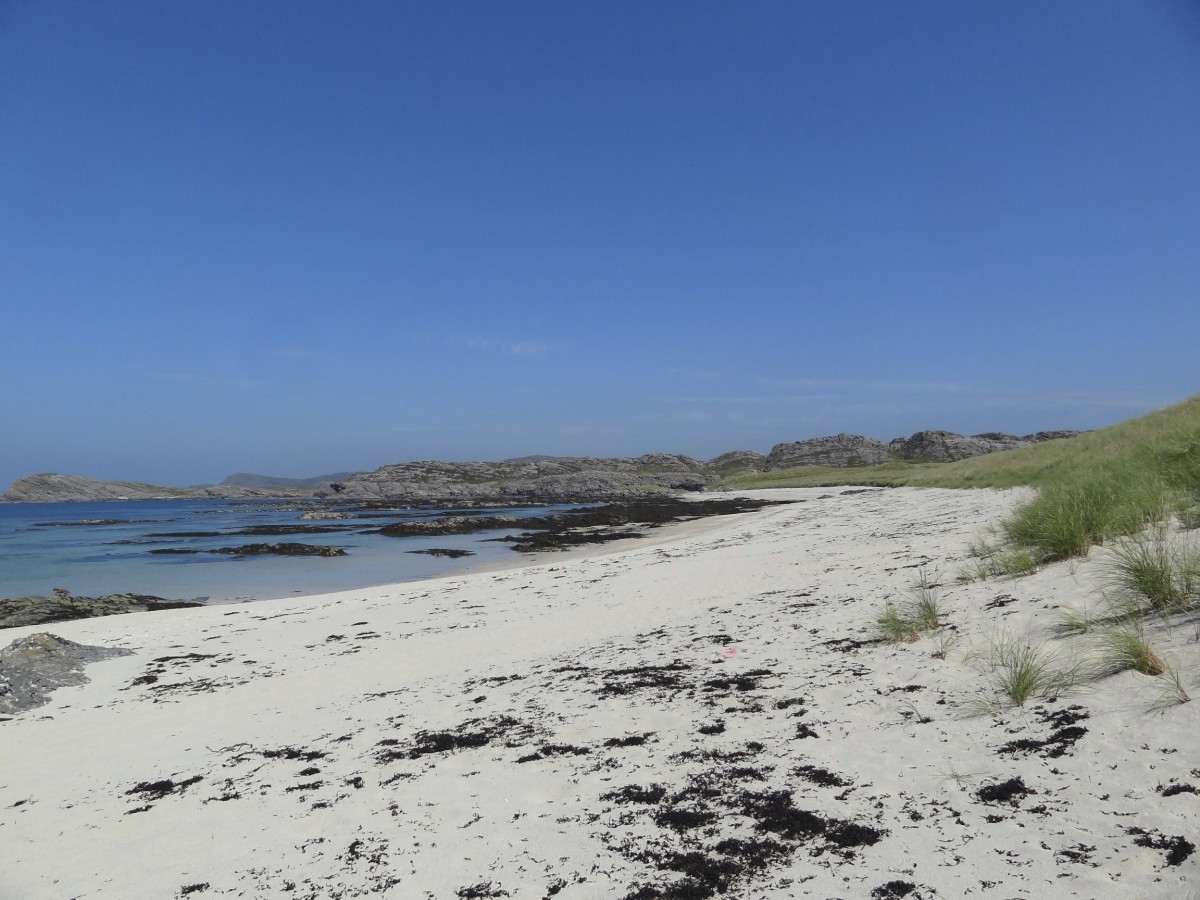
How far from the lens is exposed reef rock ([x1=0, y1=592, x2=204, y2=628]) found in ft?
56.6

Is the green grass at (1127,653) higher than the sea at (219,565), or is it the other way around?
the green grass at (1127,653)

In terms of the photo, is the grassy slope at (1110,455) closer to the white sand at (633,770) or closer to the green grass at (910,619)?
the white sand at (633,770)

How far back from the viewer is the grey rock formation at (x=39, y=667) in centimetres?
920

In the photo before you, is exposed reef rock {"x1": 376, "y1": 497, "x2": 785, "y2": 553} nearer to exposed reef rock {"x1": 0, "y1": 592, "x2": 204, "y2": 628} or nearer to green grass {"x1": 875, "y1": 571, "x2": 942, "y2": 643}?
exposed reef rock {"x1": 0, "y1": 592, "x2": 204, "y2": 628}

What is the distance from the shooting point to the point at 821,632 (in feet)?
24.5

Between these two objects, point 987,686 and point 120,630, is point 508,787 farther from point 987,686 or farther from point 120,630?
point 120,630

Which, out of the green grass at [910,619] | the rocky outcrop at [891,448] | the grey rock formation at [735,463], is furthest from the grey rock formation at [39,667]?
the grey rock formation at [735,463]

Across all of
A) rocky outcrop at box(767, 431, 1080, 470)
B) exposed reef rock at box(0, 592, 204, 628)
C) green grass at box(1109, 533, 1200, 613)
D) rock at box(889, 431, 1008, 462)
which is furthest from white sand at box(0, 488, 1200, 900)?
rock at box(889, 431, 1008, 462)

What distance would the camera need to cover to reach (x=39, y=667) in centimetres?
1034

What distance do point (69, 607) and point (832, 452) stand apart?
461 feet

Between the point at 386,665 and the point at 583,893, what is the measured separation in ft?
23.1

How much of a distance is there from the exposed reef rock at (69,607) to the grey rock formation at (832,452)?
4836 inches

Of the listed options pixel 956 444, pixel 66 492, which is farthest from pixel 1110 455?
pixel 66 492

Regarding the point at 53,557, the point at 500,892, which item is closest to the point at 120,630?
the point at 500,892
